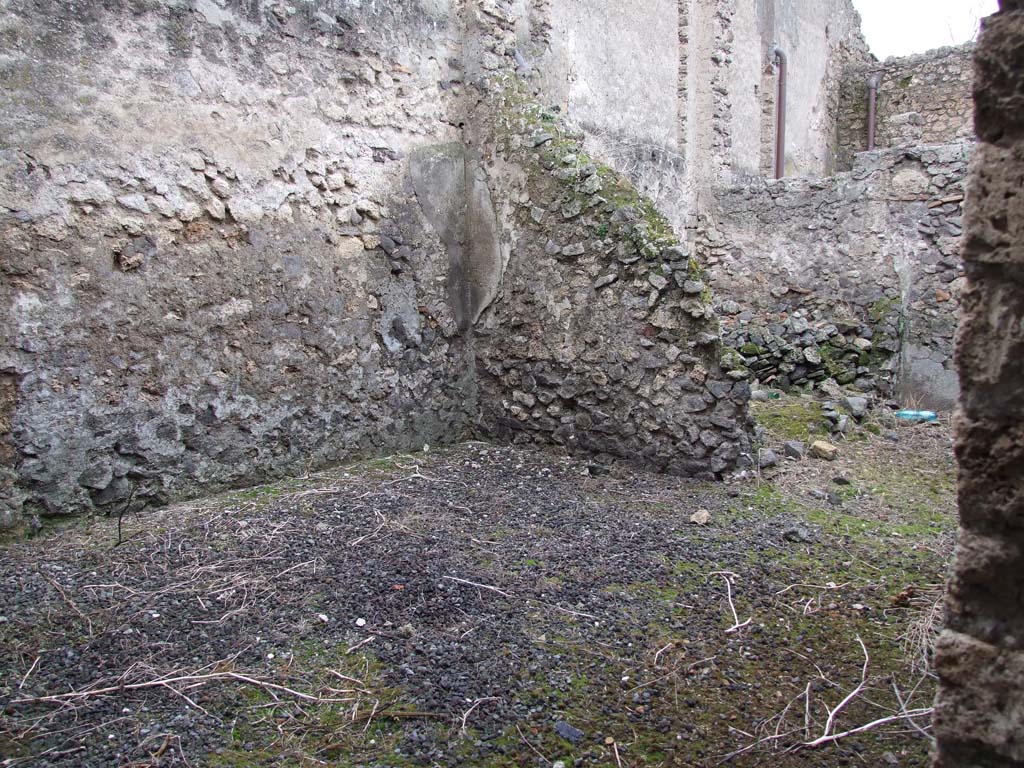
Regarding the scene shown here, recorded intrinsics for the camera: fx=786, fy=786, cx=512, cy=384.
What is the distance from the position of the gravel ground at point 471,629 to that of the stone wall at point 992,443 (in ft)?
2.84

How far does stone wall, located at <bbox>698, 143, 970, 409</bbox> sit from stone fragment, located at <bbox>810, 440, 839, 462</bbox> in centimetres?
166

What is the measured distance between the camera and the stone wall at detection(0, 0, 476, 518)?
3.45 meters

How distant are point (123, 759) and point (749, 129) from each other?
32.7 ft

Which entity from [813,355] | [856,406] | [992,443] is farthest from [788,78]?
[992,443]

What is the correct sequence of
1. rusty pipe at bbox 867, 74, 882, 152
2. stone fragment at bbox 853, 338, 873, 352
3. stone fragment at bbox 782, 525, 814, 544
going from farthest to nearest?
rusty pipe at bbox 867, 74, 882, 152
stone fragment at bbox 853, 338, 873, 352
stone fragment at bbox 782, 525, 814, 544

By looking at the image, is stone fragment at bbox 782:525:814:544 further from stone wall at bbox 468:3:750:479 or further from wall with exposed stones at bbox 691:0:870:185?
wall with exposed stones at bbox 691:0:870:185

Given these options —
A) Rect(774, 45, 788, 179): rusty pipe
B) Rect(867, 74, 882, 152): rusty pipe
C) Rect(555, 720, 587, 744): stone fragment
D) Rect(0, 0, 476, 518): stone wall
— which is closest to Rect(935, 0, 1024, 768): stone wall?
Rect(555, 720, 587, 744): stone fragment

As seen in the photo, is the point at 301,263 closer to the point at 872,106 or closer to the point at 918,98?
the point at 872,106

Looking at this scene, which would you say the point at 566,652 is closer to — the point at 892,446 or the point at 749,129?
the point at 892,446

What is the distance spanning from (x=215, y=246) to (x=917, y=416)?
5273mm

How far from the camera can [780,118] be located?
11109 mm

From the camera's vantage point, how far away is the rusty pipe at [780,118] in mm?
10992

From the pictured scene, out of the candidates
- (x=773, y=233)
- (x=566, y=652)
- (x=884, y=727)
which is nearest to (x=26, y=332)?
(x=566, y=652)

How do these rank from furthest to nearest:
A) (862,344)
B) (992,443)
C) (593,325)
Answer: (862,344), (593,325), (992,443)
